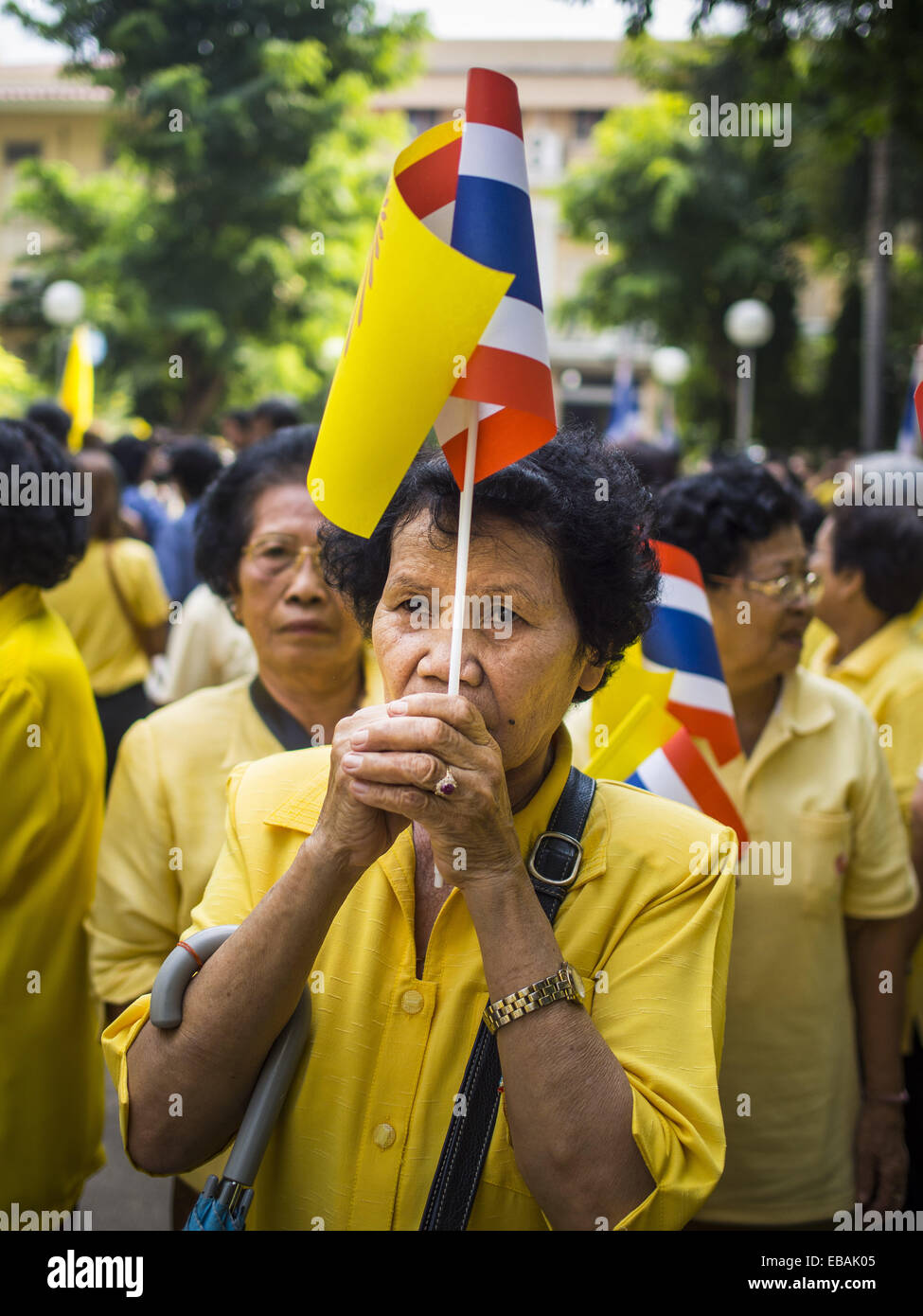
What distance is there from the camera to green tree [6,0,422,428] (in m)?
22.4

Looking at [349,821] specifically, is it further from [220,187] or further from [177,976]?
[220,187]

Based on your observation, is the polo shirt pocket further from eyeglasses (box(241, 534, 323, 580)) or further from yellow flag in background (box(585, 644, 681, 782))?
eyeglasses (box(241, 534, 323, 580))

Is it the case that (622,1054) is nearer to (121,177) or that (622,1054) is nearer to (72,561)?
(72,561)

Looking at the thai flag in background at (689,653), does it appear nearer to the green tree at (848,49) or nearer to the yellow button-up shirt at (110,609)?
the green tree at (848,49)

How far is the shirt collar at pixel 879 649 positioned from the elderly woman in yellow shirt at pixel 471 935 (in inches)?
80.5

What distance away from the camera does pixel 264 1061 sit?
1.68 metres

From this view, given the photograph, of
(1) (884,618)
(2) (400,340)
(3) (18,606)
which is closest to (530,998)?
(2) (400,340)

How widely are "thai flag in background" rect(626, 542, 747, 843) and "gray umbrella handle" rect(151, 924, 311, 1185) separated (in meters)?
1.11

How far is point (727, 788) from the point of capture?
2820 millimetres

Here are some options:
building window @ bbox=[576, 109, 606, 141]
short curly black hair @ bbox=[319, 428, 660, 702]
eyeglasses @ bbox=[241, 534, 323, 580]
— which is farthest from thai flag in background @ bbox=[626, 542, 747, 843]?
building window @ bbox=[576, 109, 606, 141]

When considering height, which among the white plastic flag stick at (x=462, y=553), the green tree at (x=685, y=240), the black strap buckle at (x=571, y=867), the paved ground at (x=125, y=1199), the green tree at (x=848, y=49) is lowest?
the paved ground at (x=125, y=1199)

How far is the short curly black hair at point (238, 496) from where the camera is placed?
3004 millimetres

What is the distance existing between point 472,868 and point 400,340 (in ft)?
2.26

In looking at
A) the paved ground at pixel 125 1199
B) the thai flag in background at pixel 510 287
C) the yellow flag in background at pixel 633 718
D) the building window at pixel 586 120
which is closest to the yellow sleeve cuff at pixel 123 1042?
the thai flag in background at pixel 510 287
